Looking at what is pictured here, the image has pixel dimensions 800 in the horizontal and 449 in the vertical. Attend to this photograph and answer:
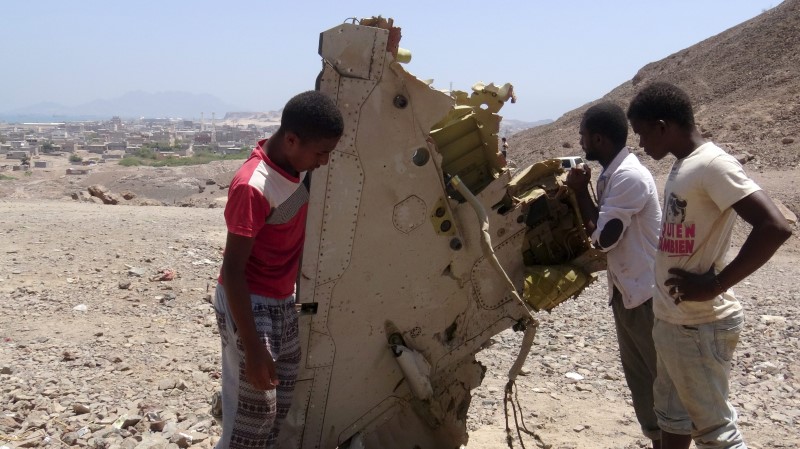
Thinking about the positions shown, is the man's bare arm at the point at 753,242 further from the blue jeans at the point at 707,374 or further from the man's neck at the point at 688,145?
the man's neck at the point at 688,145

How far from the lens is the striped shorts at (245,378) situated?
293 centimetres

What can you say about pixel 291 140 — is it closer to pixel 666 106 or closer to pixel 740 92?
pixel 666 106


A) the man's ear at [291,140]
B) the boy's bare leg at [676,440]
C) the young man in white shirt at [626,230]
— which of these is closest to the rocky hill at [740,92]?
the young man in white shirt at [626,230]

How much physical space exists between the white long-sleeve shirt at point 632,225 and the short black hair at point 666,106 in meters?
0.48

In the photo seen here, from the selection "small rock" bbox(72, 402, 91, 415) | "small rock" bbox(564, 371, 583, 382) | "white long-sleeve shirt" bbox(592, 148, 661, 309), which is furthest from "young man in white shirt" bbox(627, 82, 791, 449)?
"small rock" bbox(72, 402, 91, 415)

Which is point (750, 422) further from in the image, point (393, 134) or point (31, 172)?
point (31, 172)

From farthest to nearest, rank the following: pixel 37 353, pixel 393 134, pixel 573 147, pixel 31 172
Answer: pixel 31 172 < pixel 573 147 < pixel 37 353 < pixel 393 134

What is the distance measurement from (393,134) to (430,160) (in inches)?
9.0

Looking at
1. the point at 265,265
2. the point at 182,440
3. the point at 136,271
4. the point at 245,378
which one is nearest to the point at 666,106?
the point at 265,265

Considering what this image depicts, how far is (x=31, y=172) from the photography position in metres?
32.8

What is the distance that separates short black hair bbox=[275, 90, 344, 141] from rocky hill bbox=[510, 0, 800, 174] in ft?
60.9

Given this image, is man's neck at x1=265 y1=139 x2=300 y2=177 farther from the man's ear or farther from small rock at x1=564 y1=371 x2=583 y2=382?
small rock at x1=564 y1=371 x2=583 y2=382

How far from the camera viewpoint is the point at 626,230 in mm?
3590

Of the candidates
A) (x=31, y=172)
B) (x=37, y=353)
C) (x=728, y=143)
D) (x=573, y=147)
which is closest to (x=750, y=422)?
(x=37, y=353)
